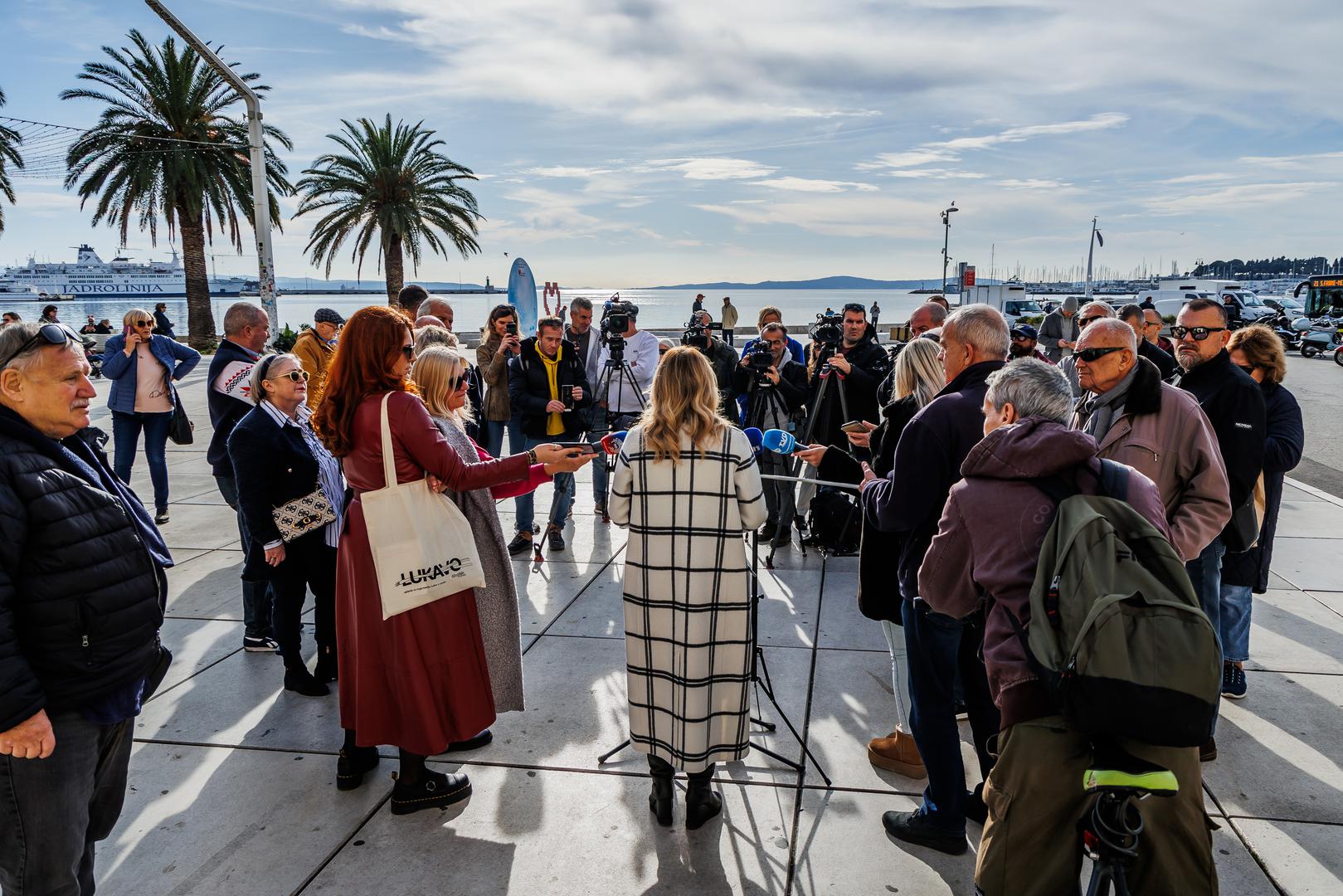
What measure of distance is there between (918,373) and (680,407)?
1.36 metres

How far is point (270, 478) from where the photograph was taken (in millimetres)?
3854

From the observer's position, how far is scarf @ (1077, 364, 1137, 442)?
3.33 meters

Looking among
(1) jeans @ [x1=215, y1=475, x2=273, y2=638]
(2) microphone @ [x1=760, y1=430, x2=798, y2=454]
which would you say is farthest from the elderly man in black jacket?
(1) jeans @ [x1=215, y1=475, x2=273, y2=638]

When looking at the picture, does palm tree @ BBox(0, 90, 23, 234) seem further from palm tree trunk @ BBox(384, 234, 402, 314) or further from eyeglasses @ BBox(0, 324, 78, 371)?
eyeglasses @ BBox(0, 324, 78, 371)

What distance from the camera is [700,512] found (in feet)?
9.63

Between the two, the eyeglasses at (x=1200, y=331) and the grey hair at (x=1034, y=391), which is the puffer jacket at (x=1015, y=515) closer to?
the grey hair at (x=1034, y=391)

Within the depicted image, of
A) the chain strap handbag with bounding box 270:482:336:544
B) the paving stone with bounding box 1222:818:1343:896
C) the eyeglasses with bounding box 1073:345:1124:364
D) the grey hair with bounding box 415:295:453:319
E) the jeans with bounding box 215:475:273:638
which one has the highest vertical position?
the grey hair with bounding box 415:295:453:319

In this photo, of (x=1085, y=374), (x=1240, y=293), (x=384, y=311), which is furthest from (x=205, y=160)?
(x=1240, y=293)

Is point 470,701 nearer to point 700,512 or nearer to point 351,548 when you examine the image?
point 351,548

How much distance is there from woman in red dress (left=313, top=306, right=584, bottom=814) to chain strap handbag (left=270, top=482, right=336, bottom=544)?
2.60 feet

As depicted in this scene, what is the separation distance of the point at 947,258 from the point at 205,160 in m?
33.7

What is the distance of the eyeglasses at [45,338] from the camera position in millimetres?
2066

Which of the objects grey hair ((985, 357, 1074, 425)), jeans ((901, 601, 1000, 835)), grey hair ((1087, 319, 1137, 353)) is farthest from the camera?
grey hair ((1087, 319, 1137, 353))

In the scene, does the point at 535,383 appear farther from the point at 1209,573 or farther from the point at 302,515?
the point at 1209,573
